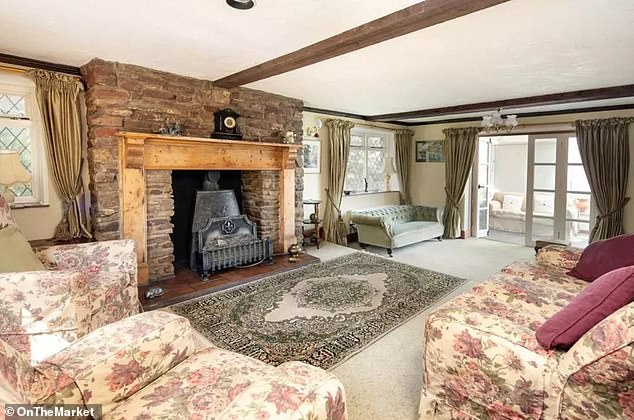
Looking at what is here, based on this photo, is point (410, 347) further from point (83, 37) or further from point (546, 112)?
point (546, 112)

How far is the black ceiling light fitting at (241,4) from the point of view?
200 centimetres

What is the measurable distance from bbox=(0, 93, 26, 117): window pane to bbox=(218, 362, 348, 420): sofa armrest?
11.7 feet

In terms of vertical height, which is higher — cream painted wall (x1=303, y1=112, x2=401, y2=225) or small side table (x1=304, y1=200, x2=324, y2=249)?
cream painted wall (x1=303, y1=112, x2=401, y2=225)

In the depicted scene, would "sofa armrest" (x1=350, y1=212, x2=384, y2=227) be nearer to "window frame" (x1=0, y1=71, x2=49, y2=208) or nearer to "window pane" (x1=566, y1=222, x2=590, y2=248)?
"window pane" (x1=566, y1=222, x2=590, y2=248)

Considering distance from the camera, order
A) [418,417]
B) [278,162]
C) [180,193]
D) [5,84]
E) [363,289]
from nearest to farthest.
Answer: [418,417] < [5,84] < [363,289] < [180,193] < [278,162]

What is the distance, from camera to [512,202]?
780 centimetres

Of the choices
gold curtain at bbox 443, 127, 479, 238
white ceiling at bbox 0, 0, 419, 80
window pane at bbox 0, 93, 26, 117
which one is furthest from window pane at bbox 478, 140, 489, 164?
window pane at bbox 0, 93, 26, 117

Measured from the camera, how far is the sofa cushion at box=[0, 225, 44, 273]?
2111mm

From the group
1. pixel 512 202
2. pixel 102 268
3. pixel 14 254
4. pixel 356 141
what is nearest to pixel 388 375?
pixel 102 268

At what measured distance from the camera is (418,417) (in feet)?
5.84

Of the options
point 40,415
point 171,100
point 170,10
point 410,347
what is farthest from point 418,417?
point 171,100

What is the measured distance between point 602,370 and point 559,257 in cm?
198

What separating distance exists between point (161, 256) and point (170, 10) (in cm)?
248

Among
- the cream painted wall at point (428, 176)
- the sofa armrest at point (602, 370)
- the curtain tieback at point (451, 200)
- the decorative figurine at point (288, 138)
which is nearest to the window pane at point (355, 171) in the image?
the cream painted wall at point (428, 176)
